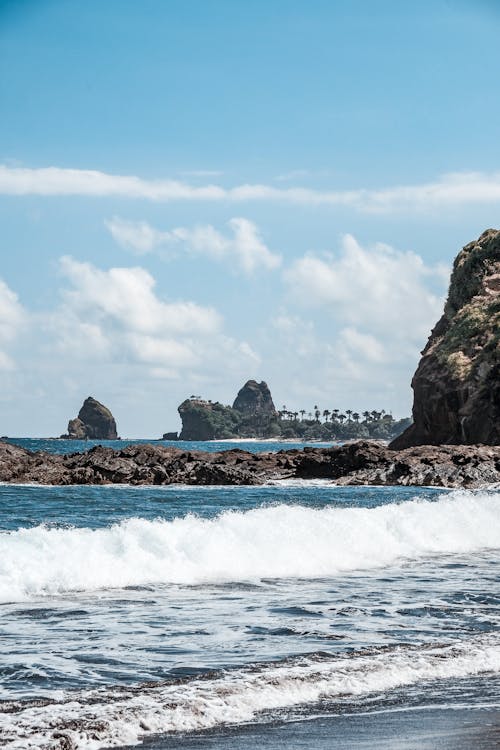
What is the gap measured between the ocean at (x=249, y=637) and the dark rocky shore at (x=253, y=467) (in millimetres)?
24529

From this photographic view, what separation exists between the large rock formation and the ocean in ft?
119

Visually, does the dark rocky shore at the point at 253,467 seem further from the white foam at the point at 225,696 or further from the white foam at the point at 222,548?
the white foam at the point at 225,696

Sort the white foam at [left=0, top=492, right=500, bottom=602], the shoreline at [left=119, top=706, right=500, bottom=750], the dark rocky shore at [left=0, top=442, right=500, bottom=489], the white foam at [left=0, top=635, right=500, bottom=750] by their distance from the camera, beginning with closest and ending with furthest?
the shoreline at [left=119, top=706, right=500, bottom=750], the white foam at [left=0, top=635, right=500, bottom=750], the white foam at [left=0, top=492, right=500, bottom=602], the dark rocky shore at [left=0, top=442, right=500, bottom=489]

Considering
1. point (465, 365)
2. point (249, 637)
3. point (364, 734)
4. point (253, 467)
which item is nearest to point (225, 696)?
point (364, 734)

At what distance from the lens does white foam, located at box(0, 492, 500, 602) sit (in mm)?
14148

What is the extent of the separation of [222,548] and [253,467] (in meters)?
32.3

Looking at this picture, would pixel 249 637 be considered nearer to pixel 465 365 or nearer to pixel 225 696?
pixel 225 696

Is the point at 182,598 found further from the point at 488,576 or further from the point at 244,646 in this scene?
the point at 488,576

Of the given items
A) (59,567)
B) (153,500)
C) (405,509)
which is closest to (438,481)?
(153,500)

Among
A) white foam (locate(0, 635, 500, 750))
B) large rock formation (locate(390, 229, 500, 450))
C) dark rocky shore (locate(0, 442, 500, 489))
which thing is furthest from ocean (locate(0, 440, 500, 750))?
large rock formation (locate(390, 229, 500, 450))

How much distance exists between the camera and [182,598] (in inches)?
516

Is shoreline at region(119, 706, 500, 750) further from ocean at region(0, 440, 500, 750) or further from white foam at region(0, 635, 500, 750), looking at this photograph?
white foam at region(0, 635, 500, 750)

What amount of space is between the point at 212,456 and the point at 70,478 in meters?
8.55

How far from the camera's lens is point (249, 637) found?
1030 centimetres
